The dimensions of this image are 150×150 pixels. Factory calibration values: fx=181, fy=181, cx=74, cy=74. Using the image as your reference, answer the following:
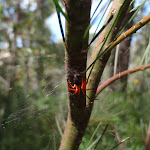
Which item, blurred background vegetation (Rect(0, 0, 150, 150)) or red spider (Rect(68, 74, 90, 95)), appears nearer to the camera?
red spider (Rect(68, 74, 90, 95))

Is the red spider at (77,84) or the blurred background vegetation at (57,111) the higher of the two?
the red spider at (77,84)

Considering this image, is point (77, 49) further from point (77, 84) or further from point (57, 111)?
point (57, 111)

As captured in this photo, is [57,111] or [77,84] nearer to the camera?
[77,84]

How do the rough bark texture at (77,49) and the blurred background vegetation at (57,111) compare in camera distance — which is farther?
the blurred background vegetation at (57,111)

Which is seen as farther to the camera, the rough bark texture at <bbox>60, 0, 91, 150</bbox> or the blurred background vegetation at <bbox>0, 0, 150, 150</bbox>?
the blurred background vegetation at <bbox>0, 0, 150, 150</bbox>

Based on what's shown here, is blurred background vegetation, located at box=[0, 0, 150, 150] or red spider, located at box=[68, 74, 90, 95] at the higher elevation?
red spider, located at box=[68, 74, 90, 95]

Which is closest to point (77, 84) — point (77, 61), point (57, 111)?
point (77, 61)

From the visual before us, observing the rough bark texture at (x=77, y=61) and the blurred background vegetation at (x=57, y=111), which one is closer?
the rough bark texture at (x=77, y=61)

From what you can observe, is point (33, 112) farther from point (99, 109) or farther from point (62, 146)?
point (99, 109)

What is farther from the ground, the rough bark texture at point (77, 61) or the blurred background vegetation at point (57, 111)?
the rough bark texture at point (77, 61)

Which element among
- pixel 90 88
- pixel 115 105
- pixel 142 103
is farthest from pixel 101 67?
pixel 142 103

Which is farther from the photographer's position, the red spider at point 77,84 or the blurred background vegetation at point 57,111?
the blurred background vegetation at point 57,111
